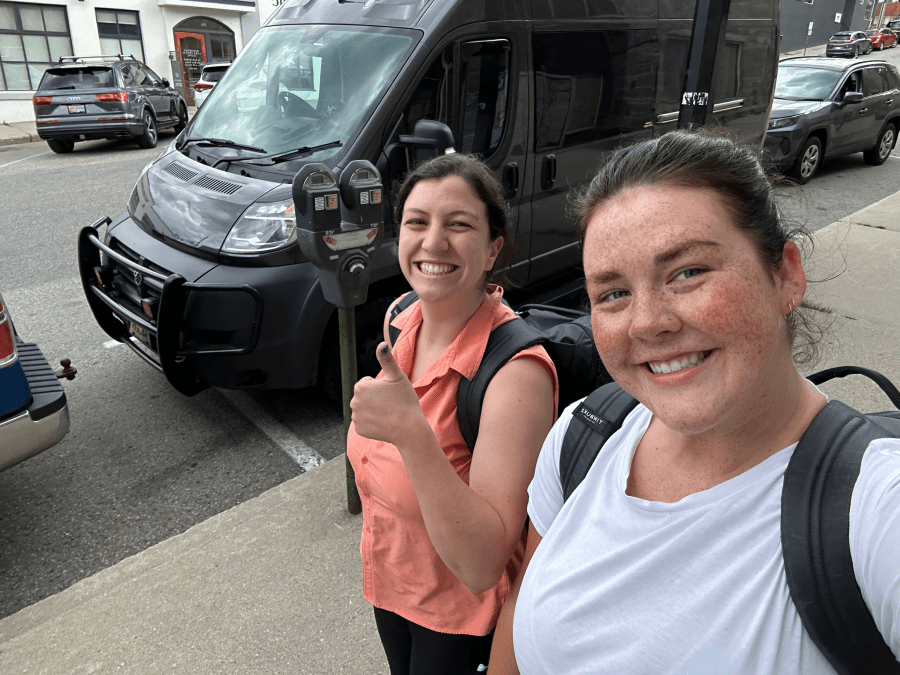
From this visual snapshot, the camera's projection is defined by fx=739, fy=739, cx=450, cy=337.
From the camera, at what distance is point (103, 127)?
13773 millimetres

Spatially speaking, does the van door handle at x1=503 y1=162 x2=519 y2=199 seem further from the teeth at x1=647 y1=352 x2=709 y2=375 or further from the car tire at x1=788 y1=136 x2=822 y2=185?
the car tire at x1=788 y1=136 x2=822 y2=185

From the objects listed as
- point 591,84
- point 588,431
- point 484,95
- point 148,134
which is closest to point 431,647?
point 588,431

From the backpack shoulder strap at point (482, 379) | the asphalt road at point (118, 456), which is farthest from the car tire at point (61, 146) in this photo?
the backpack shoulder strap at point (482, 379)

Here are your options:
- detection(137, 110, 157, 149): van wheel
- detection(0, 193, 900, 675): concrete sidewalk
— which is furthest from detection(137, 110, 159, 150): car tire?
detection(0, 193, 900, 675): concrete sidewalk

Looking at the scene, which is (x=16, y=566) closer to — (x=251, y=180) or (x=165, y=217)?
(x=165, y=217)

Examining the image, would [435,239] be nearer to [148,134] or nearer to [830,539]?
[830,539]

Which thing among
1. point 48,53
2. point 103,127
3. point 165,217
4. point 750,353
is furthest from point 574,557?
point 48,53

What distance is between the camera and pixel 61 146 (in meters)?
14.5

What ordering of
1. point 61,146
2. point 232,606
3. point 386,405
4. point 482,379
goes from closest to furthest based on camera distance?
point 386,405 < point 482,379 < point 232,606 < point 61,146

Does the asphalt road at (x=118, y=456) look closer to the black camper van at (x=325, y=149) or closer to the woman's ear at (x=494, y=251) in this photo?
the black camper van at (x=325, y=149)

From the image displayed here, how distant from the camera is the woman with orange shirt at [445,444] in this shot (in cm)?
143

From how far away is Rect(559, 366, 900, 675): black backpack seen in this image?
88 cm

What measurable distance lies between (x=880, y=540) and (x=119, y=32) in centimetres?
2726

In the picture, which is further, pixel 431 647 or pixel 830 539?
pixel 431 647
